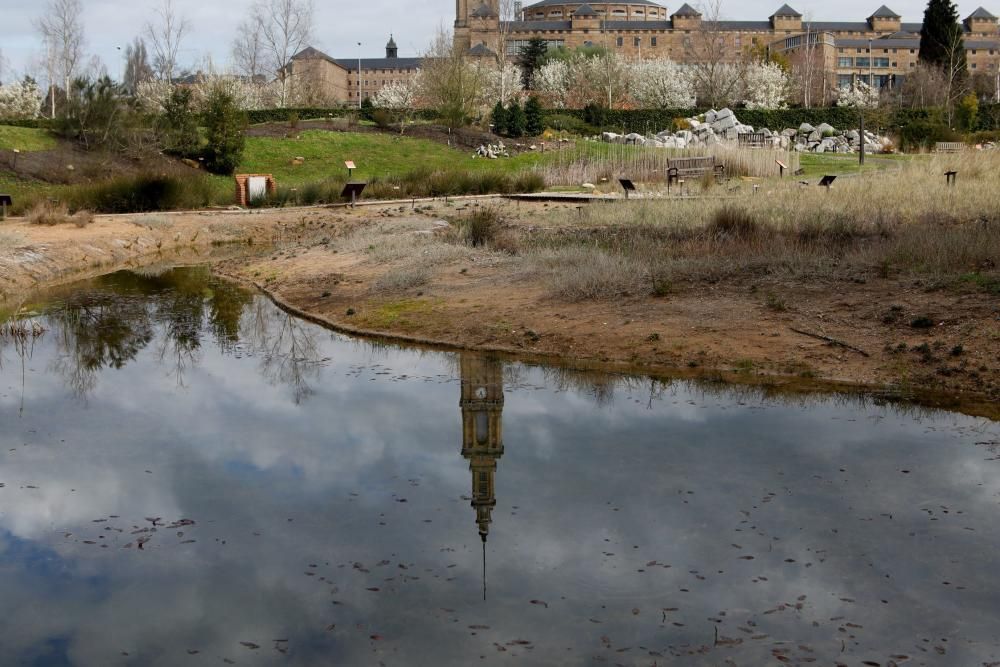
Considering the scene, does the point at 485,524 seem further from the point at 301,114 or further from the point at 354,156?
the point at 301,114

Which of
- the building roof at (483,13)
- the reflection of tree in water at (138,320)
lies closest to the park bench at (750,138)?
the reflection of tree in water at (138,320)

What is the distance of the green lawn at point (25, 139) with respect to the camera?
35.4 m

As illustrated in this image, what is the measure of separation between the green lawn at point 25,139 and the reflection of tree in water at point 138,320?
18610 mm

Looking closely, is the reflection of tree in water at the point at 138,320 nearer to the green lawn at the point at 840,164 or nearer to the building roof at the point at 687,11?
the green lawn at the point at 840,164

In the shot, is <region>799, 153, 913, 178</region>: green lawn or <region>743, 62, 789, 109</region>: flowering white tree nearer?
<region>799, 153, 913, 178</region>: green lawn

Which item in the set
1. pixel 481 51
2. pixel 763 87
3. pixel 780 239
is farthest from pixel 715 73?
pixel 780 239

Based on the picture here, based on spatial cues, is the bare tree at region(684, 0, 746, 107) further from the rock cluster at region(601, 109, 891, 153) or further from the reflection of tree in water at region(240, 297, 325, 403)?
the reflection of tree in water at region(240, 297, 325, 403)

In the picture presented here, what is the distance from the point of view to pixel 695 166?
3212 cm

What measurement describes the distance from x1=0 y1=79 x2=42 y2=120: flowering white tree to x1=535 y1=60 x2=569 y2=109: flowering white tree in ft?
98.1

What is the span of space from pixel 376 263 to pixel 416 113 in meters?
38.9

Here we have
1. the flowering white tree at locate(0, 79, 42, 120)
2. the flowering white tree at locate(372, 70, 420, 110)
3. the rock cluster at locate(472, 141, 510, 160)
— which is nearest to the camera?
the rock cluster at locate(472, 141, 510, 160)

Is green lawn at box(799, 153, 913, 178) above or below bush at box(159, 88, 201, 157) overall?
below

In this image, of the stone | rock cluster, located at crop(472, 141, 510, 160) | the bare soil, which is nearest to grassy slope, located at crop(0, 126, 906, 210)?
rock cluster, located at crop(472, 141, 510, 160)

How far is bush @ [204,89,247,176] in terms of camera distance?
1433 inches
